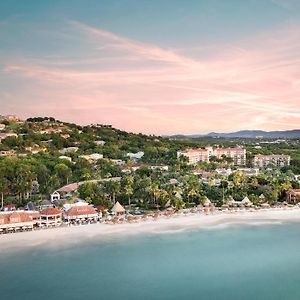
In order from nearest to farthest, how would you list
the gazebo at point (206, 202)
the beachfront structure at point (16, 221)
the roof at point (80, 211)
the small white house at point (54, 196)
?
the beachfront structure at point (16, 221) → the roof at point (80, 211) → the gazebo at point (206, 202) → the small white house at point (54, 196)

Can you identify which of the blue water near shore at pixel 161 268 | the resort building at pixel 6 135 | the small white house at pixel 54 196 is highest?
the resort building at pixel 6 135

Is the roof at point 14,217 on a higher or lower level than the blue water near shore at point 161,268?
higher

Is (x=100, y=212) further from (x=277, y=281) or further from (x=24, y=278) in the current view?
(x=277, y=281)

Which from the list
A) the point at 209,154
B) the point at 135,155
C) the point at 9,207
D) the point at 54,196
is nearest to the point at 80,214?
the point at 9,207

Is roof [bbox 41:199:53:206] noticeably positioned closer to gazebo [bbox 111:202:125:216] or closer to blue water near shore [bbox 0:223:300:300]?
gazebo [bbox 111:202:125:216]

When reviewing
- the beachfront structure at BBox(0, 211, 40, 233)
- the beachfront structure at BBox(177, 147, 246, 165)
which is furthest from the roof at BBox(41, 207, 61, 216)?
the beachfront structure at BBox(177, 147, 246, 165)

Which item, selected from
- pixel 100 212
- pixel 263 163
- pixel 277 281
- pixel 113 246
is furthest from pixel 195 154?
pixel 277 281

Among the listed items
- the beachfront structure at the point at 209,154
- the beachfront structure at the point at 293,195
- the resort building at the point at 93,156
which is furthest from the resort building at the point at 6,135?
the beachfront structure at the point at 293,195

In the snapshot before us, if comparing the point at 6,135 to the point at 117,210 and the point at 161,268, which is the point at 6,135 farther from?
the point at 161,268

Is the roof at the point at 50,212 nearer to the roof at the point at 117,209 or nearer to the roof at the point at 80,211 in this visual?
the roof at the point at 80,211
